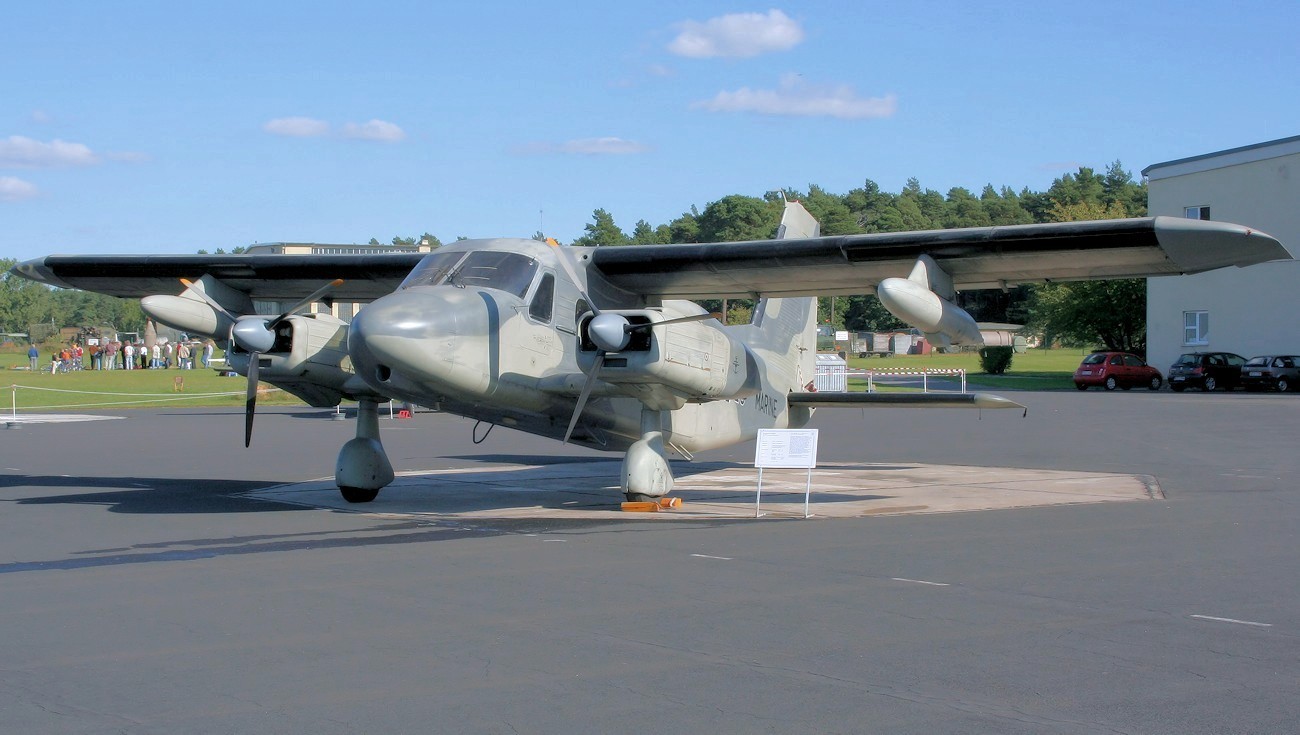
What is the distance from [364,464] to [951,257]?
8434mm

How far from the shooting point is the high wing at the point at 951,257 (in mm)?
13492

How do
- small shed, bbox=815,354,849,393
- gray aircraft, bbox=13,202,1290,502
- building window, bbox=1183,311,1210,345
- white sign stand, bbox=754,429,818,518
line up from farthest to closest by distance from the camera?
1. building window, bbox=1183,311,1210,345
2. small shed, bbox=815,354,849,393
3. white sign stand, bbox=754,429,818,518
4. gray aircraft, bbox=13,202,1290,502

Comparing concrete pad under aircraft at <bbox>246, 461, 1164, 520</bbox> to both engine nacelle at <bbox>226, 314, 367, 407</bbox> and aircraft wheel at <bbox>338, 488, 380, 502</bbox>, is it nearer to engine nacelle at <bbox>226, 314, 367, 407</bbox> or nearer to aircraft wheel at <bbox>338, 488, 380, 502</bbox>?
aircraft wheel at <bbox>338, 488, 380, 502</bbox>

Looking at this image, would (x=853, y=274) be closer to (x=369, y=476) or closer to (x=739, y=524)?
(x=739, y=524)

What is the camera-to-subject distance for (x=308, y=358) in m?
15.6

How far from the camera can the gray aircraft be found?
1366cm

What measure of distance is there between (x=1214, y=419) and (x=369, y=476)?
25644mm

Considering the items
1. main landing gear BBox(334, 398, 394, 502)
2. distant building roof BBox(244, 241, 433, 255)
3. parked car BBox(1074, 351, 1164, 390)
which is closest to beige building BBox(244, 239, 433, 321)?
distant building roof BBox(244, 241, 433, 255)

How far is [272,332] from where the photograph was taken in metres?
15.5

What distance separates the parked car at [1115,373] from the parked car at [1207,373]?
9.98 ft

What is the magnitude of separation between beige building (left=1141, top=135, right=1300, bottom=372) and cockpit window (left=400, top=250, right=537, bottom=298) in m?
43.5

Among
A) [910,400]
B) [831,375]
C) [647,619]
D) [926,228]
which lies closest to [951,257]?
[910,400]

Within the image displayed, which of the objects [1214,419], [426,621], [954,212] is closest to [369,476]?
[426,621]

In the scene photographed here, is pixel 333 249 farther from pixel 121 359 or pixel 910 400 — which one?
pixel 910 400
